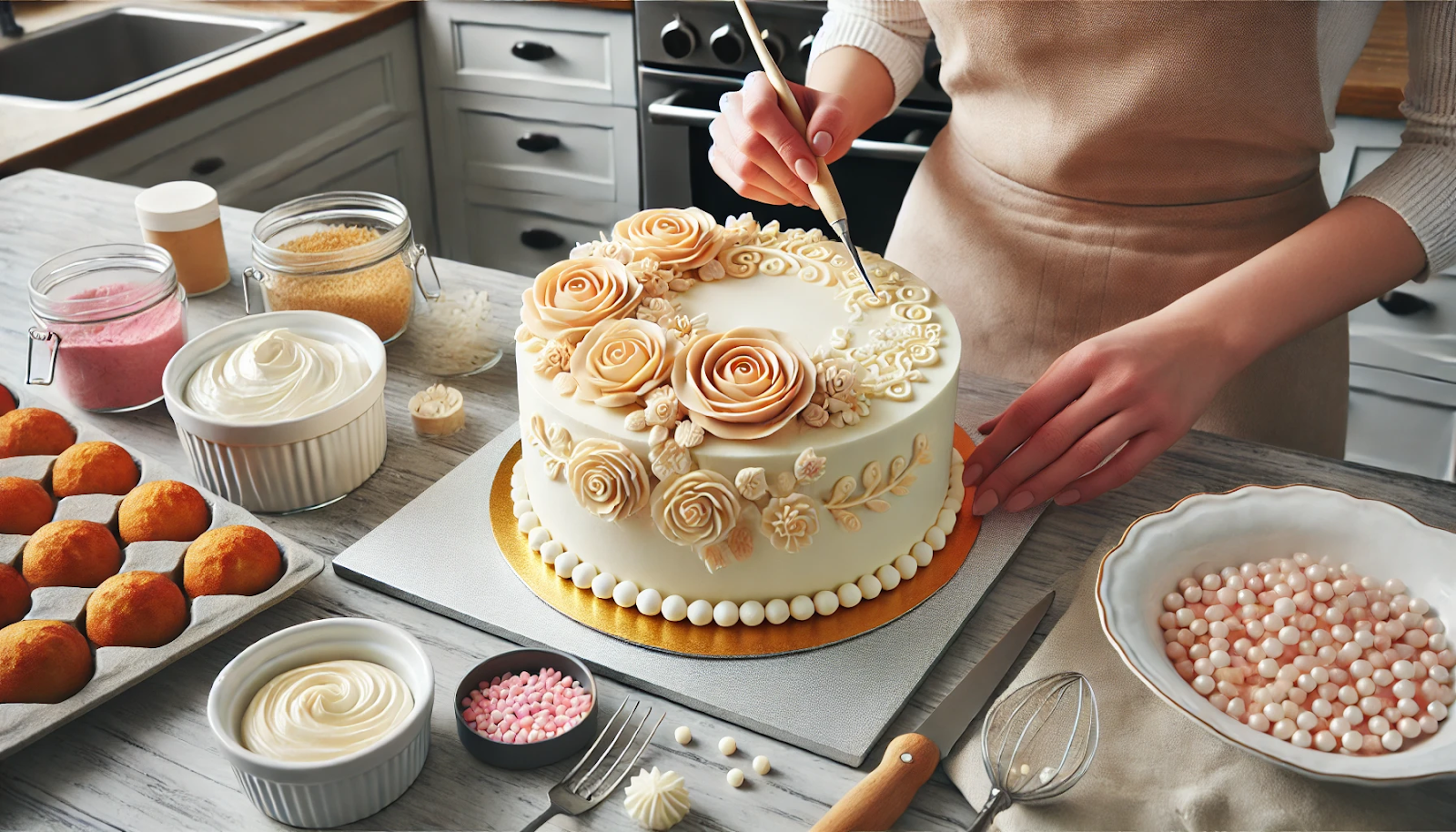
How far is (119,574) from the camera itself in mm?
891

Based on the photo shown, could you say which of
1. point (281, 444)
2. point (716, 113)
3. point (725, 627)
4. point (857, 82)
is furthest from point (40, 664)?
point (716, 113)

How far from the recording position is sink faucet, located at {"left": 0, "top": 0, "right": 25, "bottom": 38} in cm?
238

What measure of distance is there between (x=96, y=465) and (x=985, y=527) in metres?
0.86

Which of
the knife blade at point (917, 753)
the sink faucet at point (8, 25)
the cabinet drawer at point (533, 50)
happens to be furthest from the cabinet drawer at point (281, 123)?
the knife blade at point (917, 753)

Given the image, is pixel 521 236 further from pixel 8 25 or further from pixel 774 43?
pixel 8 25

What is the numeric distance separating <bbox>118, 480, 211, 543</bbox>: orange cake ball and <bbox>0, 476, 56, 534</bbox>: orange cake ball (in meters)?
0.07

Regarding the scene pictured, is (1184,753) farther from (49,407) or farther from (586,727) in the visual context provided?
(49,407)

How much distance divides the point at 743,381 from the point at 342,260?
2.07ft

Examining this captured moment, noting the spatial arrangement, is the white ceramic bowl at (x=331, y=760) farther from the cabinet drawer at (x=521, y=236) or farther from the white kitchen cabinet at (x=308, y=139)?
the cabinet drawer at (x=521, y=236)

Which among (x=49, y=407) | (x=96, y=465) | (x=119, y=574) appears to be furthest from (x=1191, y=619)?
(x=49, y=407)

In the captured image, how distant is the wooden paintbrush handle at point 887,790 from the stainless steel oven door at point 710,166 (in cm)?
163

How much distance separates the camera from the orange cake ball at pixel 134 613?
2.79ft

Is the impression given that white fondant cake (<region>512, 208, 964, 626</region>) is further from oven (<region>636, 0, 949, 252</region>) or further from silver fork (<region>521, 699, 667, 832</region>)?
oven (<region>636, 0, 949, 252</region>)

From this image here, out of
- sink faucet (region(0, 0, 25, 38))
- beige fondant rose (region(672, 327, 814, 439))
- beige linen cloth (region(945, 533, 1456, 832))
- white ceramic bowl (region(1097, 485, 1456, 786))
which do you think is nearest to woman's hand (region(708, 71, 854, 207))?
beige fondant rose (region(672, 327, 814, 439))
